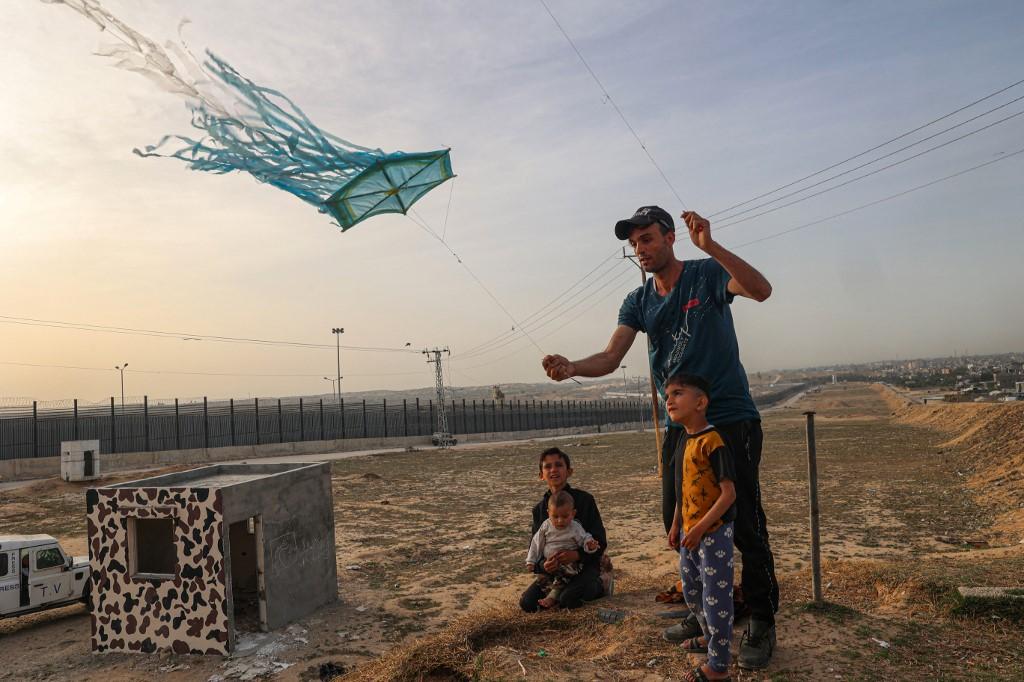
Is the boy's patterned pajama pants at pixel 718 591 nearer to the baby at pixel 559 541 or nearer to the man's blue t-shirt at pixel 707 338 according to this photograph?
the man's blue t-shirt at pixel 707 338

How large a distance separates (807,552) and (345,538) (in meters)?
7.93

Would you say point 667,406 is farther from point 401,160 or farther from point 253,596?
point 401,160

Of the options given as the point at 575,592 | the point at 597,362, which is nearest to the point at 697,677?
the point at 597,362

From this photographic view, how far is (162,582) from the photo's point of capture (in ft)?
20.0

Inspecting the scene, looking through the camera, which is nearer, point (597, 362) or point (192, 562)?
point (597, 362)

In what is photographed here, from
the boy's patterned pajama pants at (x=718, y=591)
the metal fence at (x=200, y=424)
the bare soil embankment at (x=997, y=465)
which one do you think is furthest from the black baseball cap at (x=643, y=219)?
the metal fence at (x=200, y=424)

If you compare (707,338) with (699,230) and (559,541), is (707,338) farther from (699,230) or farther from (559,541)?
(559,541)

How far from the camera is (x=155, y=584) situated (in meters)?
6.12

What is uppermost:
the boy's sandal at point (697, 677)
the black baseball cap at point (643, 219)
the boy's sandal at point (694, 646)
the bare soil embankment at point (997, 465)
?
the black baseball cap at point (643, 219)

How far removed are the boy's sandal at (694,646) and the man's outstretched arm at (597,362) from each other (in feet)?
6.23

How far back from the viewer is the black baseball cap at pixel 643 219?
407 centimetres

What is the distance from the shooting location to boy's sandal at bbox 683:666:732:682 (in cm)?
354

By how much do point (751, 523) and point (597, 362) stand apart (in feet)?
4.55

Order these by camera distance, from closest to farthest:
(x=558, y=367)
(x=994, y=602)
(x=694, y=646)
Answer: (x=558, y=367) → (x=694, y=646) → (x=994, y=602)
